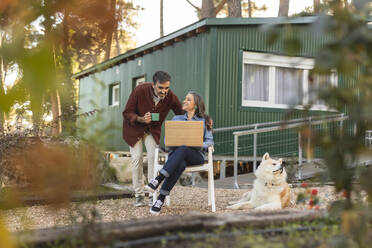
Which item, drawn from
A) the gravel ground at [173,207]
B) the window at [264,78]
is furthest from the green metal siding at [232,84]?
the gravel ground at [173,207]

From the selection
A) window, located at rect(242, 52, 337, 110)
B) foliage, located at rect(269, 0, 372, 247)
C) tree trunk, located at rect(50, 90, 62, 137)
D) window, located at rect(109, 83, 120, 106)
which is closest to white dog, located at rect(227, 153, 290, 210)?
Result: tree trunk, located at rect(50, 90, 62, 137)

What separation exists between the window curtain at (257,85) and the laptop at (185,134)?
5.26 metres

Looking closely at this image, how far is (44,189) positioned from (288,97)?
1.12m

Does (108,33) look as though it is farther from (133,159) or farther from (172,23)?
(172,23)

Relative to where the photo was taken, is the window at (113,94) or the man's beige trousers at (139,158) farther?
the window at (113,94)

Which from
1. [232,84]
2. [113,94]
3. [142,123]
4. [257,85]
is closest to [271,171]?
[142,123]

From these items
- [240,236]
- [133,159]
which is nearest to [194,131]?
[133,159]

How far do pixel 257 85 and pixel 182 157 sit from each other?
18.7ft

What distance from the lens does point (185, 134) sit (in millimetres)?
5230

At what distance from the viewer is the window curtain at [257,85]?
10.4m

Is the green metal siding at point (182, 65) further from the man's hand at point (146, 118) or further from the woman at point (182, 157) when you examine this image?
the woman at point (182, 157)

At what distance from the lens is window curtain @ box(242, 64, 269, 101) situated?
34.0 ft

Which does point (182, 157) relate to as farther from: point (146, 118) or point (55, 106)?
point (55, 106)

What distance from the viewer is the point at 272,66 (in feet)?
34.5
